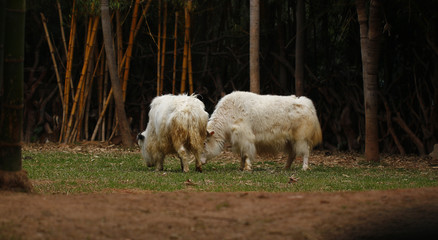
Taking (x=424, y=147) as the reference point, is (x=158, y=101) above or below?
above

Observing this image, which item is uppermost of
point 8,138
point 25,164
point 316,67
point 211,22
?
point 211,22

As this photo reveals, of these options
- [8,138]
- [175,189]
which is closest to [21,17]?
[8,138]

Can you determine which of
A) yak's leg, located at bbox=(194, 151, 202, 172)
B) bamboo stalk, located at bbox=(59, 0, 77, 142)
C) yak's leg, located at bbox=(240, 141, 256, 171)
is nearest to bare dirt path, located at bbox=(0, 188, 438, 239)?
yak's leg, located at bbox=(194, 151, 202, 172)

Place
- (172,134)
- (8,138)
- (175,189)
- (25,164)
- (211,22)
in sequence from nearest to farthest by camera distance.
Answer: (8,138), (175,189), (172,134), (25,164), (211,22)

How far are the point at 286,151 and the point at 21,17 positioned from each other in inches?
255

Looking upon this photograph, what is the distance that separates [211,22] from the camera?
65.4 feet

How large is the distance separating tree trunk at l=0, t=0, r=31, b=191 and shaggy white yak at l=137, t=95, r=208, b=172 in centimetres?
380

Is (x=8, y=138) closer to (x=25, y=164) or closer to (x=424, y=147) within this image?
(x=25, y=164)

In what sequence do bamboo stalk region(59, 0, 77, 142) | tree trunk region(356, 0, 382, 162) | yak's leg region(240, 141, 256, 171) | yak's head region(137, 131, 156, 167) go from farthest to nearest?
bamboo stalk region(59, 0, 77, 142) < tree trunk region(356, 0, 382, 162) < yak's leg region(240, 141, 256, 171) < yak's head region(137, 131, 156, 167)

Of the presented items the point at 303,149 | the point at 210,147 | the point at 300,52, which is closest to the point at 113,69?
the point at 300,52

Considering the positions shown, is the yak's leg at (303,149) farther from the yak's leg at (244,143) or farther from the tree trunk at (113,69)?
the tree trunk at (113,69)

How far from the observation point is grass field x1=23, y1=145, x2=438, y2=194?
318 inches

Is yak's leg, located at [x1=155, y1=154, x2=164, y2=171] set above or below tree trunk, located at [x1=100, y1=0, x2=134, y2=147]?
below

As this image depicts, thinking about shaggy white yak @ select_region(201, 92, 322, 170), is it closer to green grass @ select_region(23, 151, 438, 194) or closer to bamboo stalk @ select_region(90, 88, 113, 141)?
green grass @ select_region(23, 151, 438, 194)
